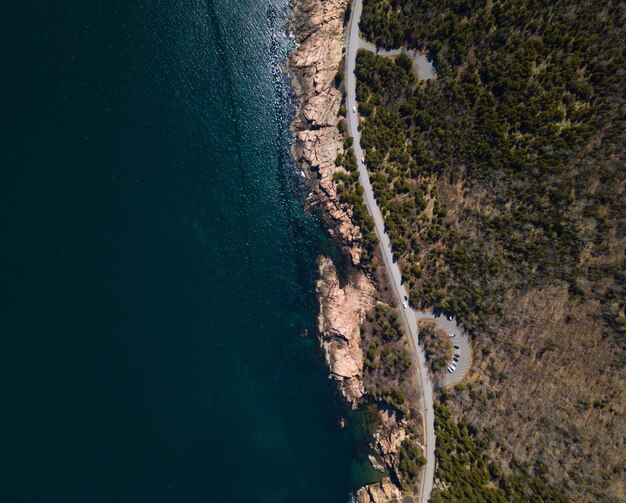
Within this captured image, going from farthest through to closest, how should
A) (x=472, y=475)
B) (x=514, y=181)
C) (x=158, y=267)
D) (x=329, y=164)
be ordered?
(x=158, y=267) → (x=329, y=164) → (x=472, y=475) → (x=514, y=181)

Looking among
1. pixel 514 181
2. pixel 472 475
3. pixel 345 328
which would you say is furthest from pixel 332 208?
pixel 472 475

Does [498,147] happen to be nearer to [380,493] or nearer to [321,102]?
[321,102]

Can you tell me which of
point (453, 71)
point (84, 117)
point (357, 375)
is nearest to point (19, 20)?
point (84, 117)

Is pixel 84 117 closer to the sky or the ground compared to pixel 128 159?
closer to the sky

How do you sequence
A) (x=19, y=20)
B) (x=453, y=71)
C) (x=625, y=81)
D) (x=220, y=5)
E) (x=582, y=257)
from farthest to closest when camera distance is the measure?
1. (x=220, y=5)
2. (x=19, y=20)
3. (x=453, y=71)
4. (x=582, y=257)
5. (x=625, y=81)

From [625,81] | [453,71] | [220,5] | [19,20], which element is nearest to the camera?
[625,81]

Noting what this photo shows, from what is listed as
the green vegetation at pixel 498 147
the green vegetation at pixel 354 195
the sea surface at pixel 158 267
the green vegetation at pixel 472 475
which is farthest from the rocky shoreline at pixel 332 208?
the green vegetation at pixel 472 475

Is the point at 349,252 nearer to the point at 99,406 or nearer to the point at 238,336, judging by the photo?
the point at 238,336

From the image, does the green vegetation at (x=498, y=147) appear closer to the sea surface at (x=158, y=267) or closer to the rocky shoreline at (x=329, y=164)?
the rocky shoreline at (x=329, y=164)
